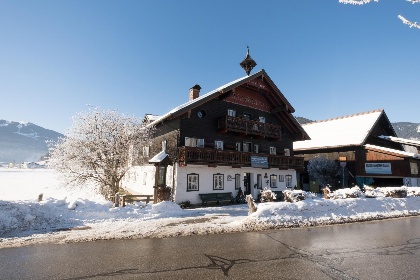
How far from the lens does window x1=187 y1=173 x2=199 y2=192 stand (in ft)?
63.4

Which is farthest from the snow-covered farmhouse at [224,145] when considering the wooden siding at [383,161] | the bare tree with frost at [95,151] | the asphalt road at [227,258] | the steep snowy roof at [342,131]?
the asphalt road at [227,258]

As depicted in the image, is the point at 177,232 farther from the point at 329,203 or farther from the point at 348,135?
the point at 348,135

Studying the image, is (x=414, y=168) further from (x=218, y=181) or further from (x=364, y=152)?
(x=218, y=181)

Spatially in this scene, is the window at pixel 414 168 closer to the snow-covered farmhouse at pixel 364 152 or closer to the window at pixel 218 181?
the snow-covered farmhouse at pixel 364 152

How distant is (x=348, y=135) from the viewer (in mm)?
31438

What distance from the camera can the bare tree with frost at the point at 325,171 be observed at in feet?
97.5

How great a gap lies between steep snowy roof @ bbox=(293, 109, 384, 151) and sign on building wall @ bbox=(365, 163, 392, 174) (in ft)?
9.99

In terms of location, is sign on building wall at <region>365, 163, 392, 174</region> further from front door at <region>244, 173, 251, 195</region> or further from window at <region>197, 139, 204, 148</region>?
window at <region>197, 139, 204, 148</region>

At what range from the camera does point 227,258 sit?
6766 millimetres

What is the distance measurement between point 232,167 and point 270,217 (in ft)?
32.0

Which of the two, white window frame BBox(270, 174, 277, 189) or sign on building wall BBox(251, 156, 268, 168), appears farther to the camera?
white window frame BBox(270, 174, 277, 189)

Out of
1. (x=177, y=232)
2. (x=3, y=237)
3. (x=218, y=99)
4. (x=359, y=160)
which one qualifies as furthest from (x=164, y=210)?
(x=359, y=160)

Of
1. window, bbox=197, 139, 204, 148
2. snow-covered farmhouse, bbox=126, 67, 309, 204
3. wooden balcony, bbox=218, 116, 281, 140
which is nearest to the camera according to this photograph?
snow-covered farmhouse, bbox=126, 67, 309, 204

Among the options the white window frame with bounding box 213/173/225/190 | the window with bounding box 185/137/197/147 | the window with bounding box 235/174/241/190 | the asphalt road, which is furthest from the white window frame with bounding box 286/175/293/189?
the asphalt road
